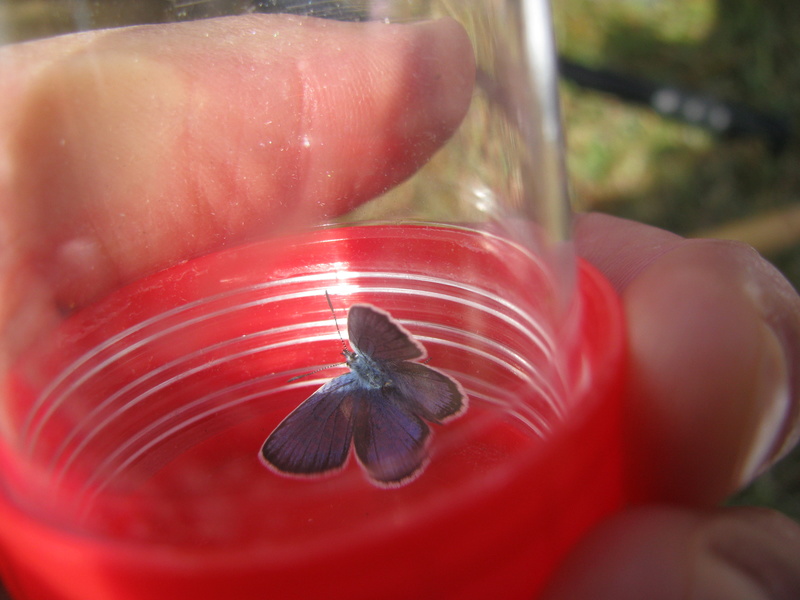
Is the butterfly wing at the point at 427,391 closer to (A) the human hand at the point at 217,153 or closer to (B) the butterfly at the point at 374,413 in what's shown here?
(B) the butterfly at the point at 374,413

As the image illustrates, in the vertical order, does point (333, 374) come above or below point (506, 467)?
below

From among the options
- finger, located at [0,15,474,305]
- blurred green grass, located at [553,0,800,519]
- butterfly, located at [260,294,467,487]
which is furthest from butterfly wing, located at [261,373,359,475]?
blurred green grass, located at [553,0,800,519]

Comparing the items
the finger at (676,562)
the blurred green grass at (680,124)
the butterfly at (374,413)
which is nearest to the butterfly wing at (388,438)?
the butterfly at (374,413)

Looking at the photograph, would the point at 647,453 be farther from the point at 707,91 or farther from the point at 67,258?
the point at 707,91

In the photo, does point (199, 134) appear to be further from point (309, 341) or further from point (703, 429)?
point (703, 429)

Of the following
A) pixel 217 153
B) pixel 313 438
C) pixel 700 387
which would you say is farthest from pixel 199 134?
pixel 700 387

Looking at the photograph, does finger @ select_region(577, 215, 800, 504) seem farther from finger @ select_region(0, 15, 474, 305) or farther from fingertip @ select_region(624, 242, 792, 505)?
finger @ select_region(0, 15, 474, 305)

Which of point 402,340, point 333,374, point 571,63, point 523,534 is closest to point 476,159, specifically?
point 402,340
